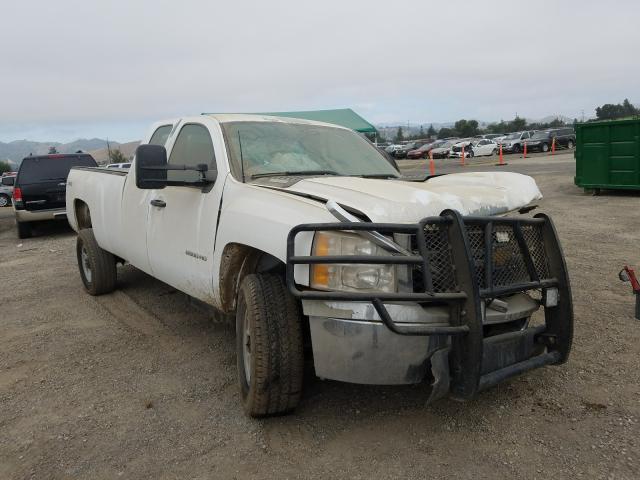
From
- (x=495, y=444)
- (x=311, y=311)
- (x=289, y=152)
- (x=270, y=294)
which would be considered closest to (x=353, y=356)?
(x=311, y=311)

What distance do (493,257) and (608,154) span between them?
1173 centimetres

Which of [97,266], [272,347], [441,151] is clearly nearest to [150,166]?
[272,347]

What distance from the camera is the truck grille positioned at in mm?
2711

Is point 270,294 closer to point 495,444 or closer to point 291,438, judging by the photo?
point 291,438

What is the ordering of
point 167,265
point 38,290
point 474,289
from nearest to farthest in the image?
point 474,289
point 167,265
point 38,290

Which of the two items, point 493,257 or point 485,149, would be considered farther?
point 485,149

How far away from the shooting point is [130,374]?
4031mm

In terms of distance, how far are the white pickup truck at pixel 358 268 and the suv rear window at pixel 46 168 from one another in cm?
940

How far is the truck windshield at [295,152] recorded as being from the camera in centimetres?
390

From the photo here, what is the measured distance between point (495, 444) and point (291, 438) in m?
1.08

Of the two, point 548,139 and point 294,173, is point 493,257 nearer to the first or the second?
point 294,173

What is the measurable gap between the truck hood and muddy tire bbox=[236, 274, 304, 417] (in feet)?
1.99

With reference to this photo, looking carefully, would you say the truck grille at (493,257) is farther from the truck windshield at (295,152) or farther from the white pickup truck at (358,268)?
the truck windshield at (295,152)

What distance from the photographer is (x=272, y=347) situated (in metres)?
2.97
